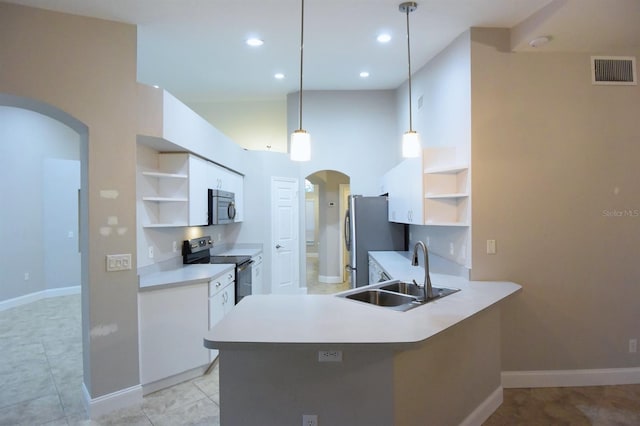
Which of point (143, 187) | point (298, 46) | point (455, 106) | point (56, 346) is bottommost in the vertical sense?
point (56, 346)

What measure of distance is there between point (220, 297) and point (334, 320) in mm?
1954

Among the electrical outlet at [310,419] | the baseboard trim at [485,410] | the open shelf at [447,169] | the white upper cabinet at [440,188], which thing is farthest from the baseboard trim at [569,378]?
the electrical outlet at [310,419]

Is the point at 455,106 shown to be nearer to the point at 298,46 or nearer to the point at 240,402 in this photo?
the point at 298,46

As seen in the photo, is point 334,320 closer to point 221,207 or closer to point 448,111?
point 448,111

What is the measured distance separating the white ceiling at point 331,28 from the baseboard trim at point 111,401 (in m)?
2.98

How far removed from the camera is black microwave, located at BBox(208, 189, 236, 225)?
407cm

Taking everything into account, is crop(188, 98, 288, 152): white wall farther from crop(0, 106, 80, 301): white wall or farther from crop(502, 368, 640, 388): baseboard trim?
crop(502, 368, 640, 388): baseboard trim

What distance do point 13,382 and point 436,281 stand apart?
396 centimetres

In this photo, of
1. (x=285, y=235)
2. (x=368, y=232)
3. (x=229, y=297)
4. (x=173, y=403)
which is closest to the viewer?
(x=173, y=403)

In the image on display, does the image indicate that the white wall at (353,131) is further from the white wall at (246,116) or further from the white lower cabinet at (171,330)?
the white lower cabinet at (171,330)

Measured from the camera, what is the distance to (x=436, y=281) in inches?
118

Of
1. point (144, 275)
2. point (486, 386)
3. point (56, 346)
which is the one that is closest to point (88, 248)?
point (144, 275)

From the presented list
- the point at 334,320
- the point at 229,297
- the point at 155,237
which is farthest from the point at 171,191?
the point at 334,320

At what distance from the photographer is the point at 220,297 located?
351 cm
